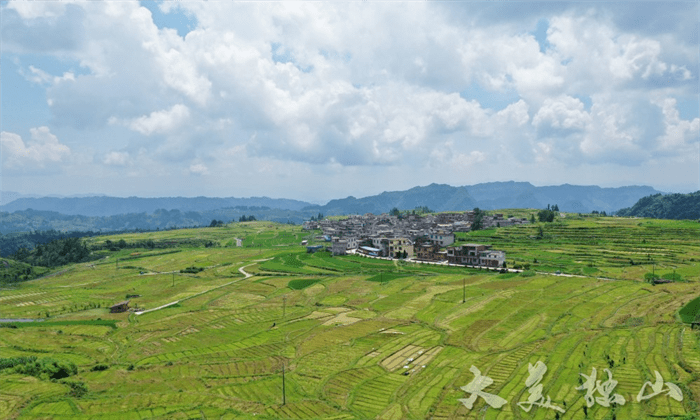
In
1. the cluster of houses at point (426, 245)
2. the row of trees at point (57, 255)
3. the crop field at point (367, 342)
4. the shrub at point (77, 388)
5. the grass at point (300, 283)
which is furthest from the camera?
the row of trees at point (57, 255)

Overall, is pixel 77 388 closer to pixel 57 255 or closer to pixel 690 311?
pixel 690 311

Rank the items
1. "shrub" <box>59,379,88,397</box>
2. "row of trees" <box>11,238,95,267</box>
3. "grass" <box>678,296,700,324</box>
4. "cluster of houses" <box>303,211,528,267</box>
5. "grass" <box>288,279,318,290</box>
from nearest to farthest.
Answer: "shrub" <box>59,379,88,397</box>, "grass" <box>678,296,700,324</box>, "grass" <box>288,279,318,290</box>, "cluster of houses" <box>303,211,528,267</box>, "row of trees" <box>11,238,95,267</box>

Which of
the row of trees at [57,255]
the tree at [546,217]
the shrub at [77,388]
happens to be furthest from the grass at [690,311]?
the row of trees at [57,255]

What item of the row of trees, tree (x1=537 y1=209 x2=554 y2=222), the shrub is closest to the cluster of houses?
tree (x1=537 y1=209 x2=554 y2=222)

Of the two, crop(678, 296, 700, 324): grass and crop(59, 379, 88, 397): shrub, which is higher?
crop(678, 296, 700, 324): grass

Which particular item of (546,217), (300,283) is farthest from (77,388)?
(546,217)

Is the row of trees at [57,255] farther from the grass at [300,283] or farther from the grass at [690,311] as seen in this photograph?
the grass at [690,311]

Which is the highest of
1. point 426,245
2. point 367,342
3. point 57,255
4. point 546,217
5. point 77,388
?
point 546,217

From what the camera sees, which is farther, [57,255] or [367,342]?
[57,255]

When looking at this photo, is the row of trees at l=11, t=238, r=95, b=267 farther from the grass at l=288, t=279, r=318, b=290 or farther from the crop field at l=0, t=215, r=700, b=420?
the grass at l=288, t=279, r=318, b=290
